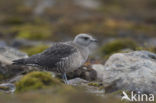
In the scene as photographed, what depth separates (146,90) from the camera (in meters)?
11.2

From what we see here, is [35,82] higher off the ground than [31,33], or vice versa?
[31,33]

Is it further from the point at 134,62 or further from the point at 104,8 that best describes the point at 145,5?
the point at 134,62

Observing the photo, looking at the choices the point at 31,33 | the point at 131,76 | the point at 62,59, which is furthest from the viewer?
the point at 31,33

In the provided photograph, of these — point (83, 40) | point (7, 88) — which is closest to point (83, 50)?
point (83, 40)

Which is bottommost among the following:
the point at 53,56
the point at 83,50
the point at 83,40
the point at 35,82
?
the point at 35,82

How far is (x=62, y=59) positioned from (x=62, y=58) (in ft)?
0.15

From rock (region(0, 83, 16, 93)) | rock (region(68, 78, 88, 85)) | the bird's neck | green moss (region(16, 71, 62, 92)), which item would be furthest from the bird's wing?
green moss (region(16, 71, 62, 92))

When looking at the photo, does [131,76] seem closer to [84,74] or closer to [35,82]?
[35,82]

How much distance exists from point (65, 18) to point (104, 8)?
→ 15.4m

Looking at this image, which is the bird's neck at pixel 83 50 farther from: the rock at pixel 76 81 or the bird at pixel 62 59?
the rock at pixel 76 81

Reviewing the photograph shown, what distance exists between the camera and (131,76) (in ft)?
37.6

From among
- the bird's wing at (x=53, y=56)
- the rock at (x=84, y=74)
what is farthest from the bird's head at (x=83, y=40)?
the rock at (x=84, y=74)

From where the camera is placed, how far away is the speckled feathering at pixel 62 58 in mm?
12859

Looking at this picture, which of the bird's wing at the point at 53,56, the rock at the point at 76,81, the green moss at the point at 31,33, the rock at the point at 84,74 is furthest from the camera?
the green moss at the point at 31,33
